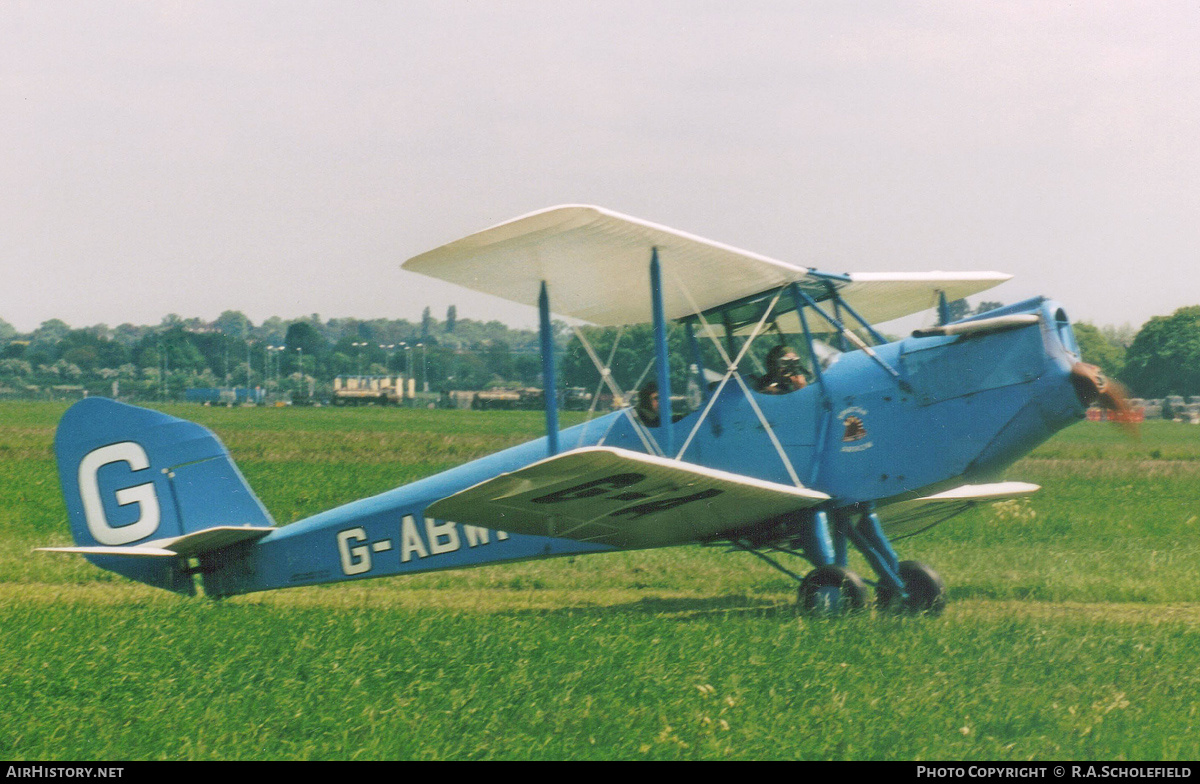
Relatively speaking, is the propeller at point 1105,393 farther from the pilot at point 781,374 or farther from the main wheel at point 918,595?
the pilot at point 781,374

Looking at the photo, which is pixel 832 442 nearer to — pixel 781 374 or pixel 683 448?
pixel 781 374

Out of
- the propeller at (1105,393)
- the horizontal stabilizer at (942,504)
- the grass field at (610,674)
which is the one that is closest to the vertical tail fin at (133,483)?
the grass field at (610,674)

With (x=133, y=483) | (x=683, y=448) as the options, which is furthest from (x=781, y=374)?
(x=133, y=483)

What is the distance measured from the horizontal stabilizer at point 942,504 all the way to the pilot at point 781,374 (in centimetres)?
156

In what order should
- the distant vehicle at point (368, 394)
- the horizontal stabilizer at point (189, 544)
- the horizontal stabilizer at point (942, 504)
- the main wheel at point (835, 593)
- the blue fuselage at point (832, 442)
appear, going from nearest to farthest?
the blue fuselage at point (832, 442), the main wheel at point (835, 593), the horizontal stabilizer at point (189, 544), the horizontal stabilizer at point (942, 504), the distant vehicle at point (368, 394)

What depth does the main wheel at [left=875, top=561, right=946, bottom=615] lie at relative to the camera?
7.84 meters

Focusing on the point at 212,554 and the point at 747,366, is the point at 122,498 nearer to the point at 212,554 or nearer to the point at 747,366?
the point at 212,554

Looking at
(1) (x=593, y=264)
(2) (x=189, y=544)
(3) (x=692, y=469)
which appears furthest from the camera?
(2) (x=189, y=544)

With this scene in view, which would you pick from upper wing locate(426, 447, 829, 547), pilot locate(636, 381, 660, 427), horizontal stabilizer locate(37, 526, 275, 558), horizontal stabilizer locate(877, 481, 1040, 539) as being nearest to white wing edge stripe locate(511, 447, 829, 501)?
upper wing locate(426, 447, 829, 547)

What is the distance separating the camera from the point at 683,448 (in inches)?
314

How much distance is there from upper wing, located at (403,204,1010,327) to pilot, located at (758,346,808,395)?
517 mm

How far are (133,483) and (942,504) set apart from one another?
22.0ft

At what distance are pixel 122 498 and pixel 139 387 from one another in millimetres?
98393

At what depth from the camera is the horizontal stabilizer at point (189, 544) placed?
320 inches
